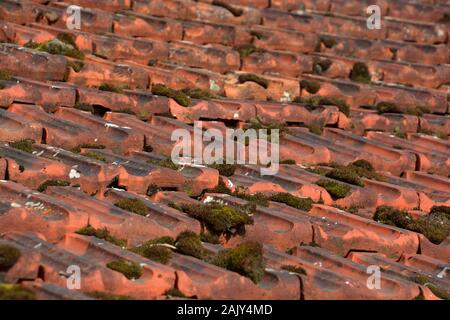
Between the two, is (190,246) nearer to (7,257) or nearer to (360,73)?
(7,257)

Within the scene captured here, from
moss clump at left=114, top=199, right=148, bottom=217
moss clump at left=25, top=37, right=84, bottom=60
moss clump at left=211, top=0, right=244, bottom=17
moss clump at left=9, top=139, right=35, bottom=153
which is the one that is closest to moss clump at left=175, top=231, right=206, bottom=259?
moss clump at left=114, top=199, right=148, bottom=217

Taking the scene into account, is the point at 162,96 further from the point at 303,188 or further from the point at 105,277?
the point at 105,277

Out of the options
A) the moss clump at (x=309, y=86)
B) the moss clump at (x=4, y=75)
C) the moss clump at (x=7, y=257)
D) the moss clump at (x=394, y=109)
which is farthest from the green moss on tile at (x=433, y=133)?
the moss clump at (x=7, y=257)

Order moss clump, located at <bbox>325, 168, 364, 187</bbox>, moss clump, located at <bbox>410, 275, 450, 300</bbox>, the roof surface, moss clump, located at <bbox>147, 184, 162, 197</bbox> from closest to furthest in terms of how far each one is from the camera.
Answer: the roof surface < moss clump, located at <bbox>410, 275, 450, 300</bbox> < moss clump, located at <bbox>147, 184, 162, 197</bbox> < moss clump, located at <bbox>325, 168, 364, 187</bbox>

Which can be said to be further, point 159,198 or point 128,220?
point 159,198

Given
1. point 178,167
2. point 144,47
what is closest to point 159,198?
point 178,167

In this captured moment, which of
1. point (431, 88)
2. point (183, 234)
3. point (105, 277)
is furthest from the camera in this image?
point (431, 88)

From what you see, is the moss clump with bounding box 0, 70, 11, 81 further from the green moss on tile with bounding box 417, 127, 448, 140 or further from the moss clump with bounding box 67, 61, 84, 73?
the green moss on tile with bounding box 417, 127, 448, 140
